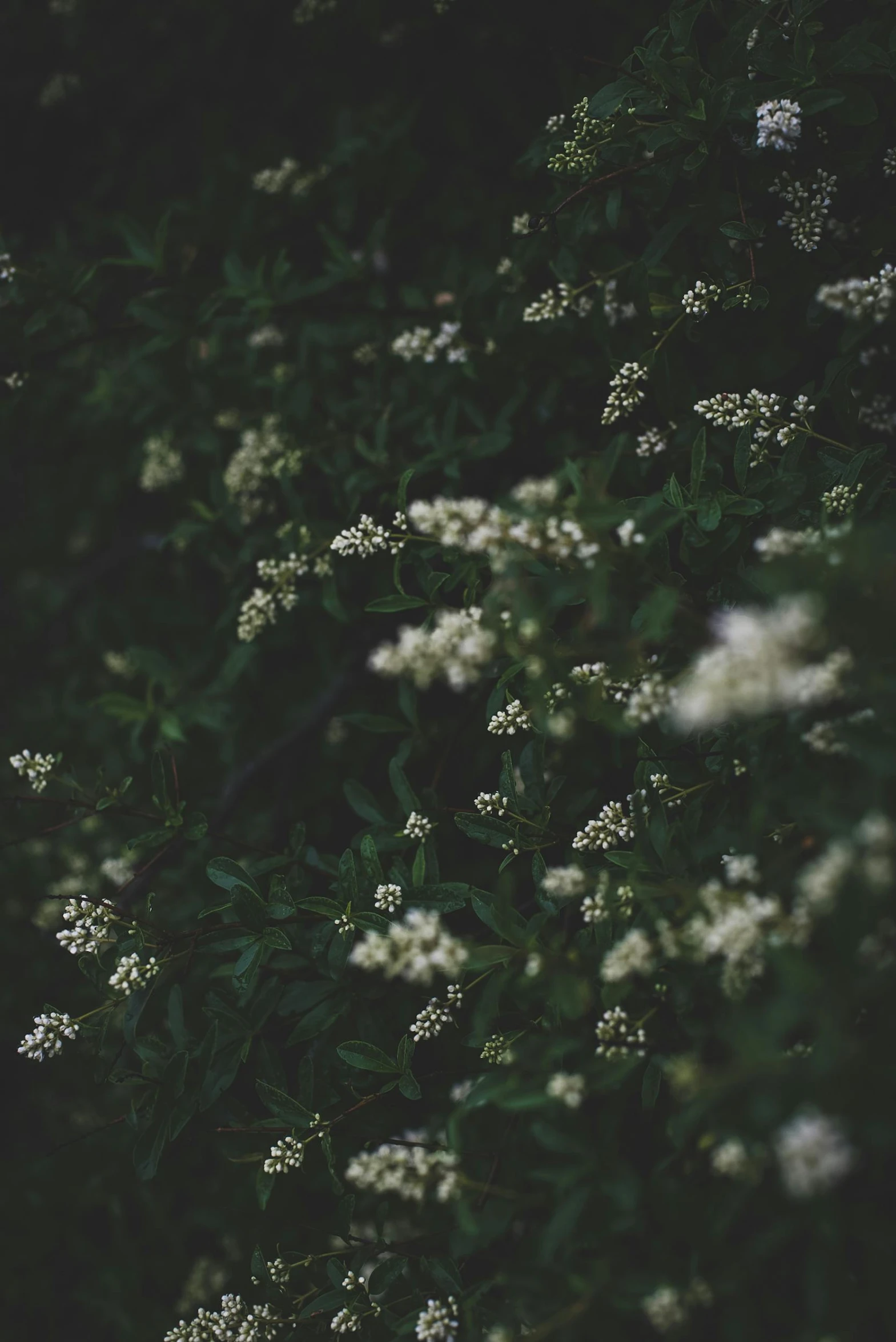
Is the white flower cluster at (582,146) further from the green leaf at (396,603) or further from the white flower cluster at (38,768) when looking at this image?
the white flower cluster at (38,768)

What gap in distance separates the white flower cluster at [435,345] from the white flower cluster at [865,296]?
1.32 m

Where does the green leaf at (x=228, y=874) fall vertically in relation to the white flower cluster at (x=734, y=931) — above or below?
above

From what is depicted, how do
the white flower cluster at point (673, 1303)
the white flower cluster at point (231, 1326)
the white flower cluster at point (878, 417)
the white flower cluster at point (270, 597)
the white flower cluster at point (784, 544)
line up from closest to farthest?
the white flower cluster at point (673, 1303) < the white flower cluster at point (784, 544) < the white flower cluster at point (231, 1326) < the white flower cluster at point (878, 417) < the white flower cluster at point (270, 597)

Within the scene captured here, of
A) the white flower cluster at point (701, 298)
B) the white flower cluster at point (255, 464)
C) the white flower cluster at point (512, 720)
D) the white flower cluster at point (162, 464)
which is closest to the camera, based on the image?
the white flower cluster at point (512, 720)

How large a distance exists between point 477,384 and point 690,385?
90cm

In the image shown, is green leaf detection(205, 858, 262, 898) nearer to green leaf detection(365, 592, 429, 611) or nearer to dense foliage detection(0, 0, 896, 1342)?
dense foliage detection(0, 0, 896, 1342)

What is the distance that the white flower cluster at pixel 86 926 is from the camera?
2.24 m

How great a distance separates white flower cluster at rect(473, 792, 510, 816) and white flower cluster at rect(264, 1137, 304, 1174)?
0.96 m

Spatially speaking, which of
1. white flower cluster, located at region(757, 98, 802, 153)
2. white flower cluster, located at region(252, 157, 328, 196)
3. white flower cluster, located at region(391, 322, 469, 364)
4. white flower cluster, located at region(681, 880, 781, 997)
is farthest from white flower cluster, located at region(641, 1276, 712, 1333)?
white flower cluster, located at region(252, 157, 328, 196)

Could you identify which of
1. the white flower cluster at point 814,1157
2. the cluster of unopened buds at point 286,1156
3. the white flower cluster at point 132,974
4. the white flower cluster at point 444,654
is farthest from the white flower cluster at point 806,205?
the cluster of unopened buds at point 286,1156

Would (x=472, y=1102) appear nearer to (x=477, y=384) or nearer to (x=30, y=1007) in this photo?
(x=477, y=384)

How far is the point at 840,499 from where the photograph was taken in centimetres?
206

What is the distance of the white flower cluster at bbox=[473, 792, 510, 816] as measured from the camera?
2291 mm

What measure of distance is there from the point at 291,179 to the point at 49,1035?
334 cm
